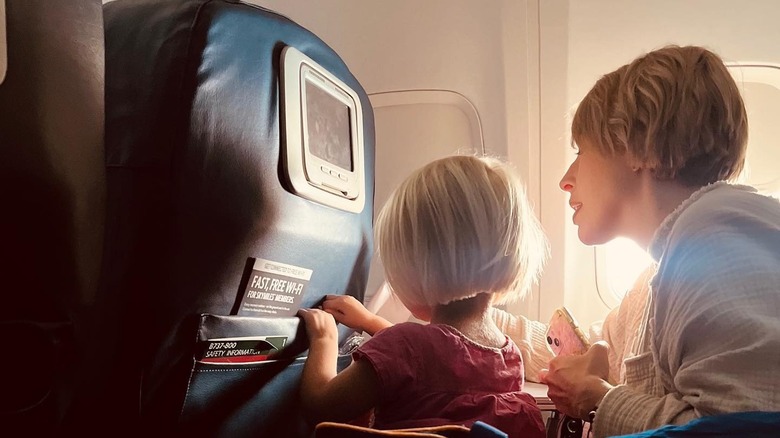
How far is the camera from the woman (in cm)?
86

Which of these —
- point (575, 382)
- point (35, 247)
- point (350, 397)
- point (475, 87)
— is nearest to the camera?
point (35, 247)

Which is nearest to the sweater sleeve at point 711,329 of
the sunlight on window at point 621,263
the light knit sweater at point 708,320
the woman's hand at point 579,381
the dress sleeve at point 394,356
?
the light knit sweater at point 708,320

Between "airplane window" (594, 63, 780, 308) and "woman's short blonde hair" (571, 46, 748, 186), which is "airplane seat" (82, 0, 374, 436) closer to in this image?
"woman's short blonde hair" (571, 46, 748, 186)

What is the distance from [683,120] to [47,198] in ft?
3.18

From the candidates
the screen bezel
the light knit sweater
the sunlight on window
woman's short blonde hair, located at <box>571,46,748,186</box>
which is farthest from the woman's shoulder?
the sunlight on window

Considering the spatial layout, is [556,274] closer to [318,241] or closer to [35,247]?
[318,241]

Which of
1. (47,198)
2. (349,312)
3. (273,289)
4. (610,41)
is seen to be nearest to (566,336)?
(349,312)

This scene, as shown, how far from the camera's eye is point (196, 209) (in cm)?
94

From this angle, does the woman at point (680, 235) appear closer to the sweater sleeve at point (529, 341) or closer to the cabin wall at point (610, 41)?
the sweater sleeve at point (529, 341)

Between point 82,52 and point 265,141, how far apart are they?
1.09 feet

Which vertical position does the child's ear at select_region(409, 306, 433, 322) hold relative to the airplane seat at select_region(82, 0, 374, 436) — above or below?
below

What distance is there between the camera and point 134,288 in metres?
0.92

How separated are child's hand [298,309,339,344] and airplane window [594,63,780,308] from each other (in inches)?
43.2

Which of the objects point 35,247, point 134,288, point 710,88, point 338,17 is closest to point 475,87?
point 338,17
